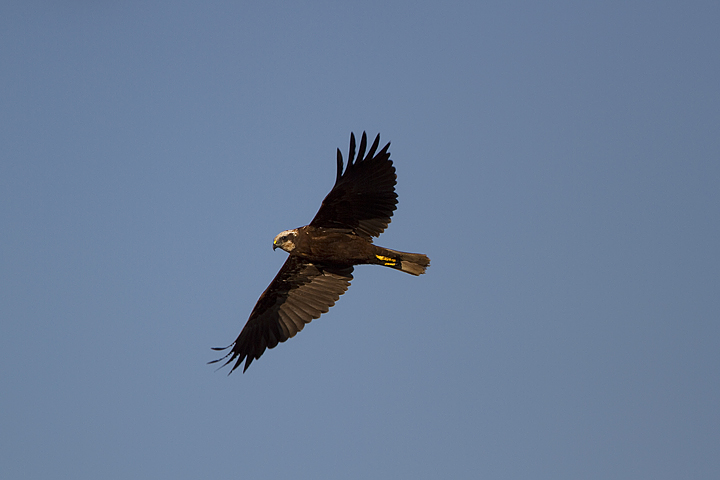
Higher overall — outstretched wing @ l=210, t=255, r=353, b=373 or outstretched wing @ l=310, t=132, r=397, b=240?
outstretched wing @ l=310, t=132, r=397, b=240

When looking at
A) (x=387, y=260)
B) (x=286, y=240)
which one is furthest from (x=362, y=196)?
(x=286, y=240)

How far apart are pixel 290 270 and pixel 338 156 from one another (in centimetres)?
287

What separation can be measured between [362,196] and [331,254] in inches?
44.6

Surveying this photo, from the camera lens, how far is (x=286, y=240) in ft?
39.9

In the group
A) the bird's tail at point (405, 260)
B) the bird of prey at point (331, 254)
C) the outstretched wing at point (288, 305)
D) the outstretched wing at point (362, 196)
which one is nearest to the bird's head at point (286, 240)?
the bird of prey at point (331, 254)

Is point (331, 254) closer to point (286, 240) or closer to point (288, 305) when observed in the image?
point (286, 240)

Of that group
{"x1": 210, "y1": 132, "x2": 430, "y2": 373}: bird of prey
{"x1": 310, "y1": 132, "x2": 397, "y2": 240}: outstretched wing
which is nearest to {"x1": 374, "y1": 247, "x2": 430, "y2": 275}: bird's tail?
{"x1": 210, "y1": 132, "x2": 430, "y2": 373}: bird of prey

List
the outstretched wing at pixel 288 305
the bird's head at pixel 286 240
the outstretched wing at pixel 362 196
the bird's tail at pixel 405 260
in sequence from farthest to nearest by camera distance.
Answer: the outstretched wing at pixel 288 305, the bird's head at pixel 286 240, the bird's tail at pixel 405 260, the outstretched wing at pixel 362 196

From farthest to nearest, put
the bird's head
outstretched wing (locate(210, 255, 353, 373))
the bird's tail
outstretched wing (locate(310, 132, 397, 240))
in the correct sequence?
1. outstretched wing (locate(210, 255, 353, 373))
2. the bird's head
3. the bird's tail
4. outstretched wing (locate(310, 132, 397, 240))

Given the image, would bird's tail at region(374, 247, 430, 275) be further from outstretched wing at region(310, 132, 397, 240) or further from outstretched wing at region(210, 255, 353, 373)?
outstretched wing at region(210, 255, 353, 373)

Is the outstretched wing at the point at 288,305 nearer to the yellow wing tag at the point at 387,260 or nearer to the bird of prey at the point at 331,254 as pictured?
the bird of prey at the point at 331,254

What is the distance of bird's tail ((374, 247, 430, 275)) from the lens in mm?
11758

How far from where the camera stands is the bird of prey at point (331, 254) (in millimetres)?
11422

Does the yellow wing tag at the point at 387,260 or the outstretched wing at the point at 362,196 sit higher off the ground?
the outstretched wing at the point at 362,196
